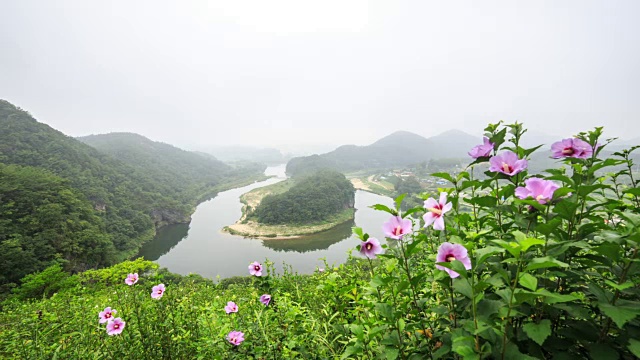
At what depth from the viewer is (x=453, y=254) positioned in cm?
106

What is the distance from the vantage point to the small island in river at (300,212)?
49.8 meters

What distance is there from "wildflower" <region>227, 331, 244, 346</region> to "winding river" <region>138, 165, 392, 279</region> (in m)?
26.6

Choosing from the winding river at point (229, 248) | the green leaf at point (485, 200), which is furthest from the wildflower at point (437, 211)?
the winding river at point (229, 248)

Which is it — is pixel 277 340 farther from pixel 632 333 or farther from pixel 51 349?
pixel 51 349

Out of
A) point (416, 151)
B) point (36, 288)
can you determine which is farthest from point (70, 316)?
point (416, 151)

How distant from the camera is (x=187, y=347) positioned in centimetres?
236

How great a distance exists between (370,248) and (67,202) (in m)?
49.8

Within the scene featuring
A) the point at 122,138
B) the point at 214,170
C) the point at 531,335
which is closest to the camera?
the point at 531,335

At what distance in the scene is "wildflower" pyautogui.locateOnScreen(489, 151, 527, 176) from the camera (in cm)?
122

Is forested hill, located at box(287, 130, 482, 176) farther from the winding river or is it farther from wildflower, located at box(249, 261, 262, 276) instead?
wildflower, located at box(249, 261, 262, 276)

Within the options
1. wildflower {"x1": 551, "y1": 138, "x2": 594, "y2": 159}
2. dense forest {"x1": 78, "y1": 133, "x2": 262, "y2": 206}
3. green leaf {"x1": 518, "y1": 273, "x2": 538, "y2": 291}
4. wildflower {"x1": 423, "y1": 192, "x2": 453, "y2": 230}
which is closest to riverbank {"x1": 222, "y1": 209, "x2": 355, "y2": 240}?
dense forest {"x1": 78, "y1": 133, "x2": 262, "y2": 206}

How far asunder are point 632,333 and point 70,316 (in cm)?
534

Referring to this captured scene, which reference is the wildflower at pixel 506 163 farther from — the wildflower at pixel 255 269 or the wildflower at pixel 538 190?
the wildflower at pixel 255 269

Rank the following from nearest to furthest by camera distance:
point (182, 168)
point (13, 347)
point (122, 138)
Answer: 1. point (13, 347)
2. point (182, 168)
3. point (122, 138)
